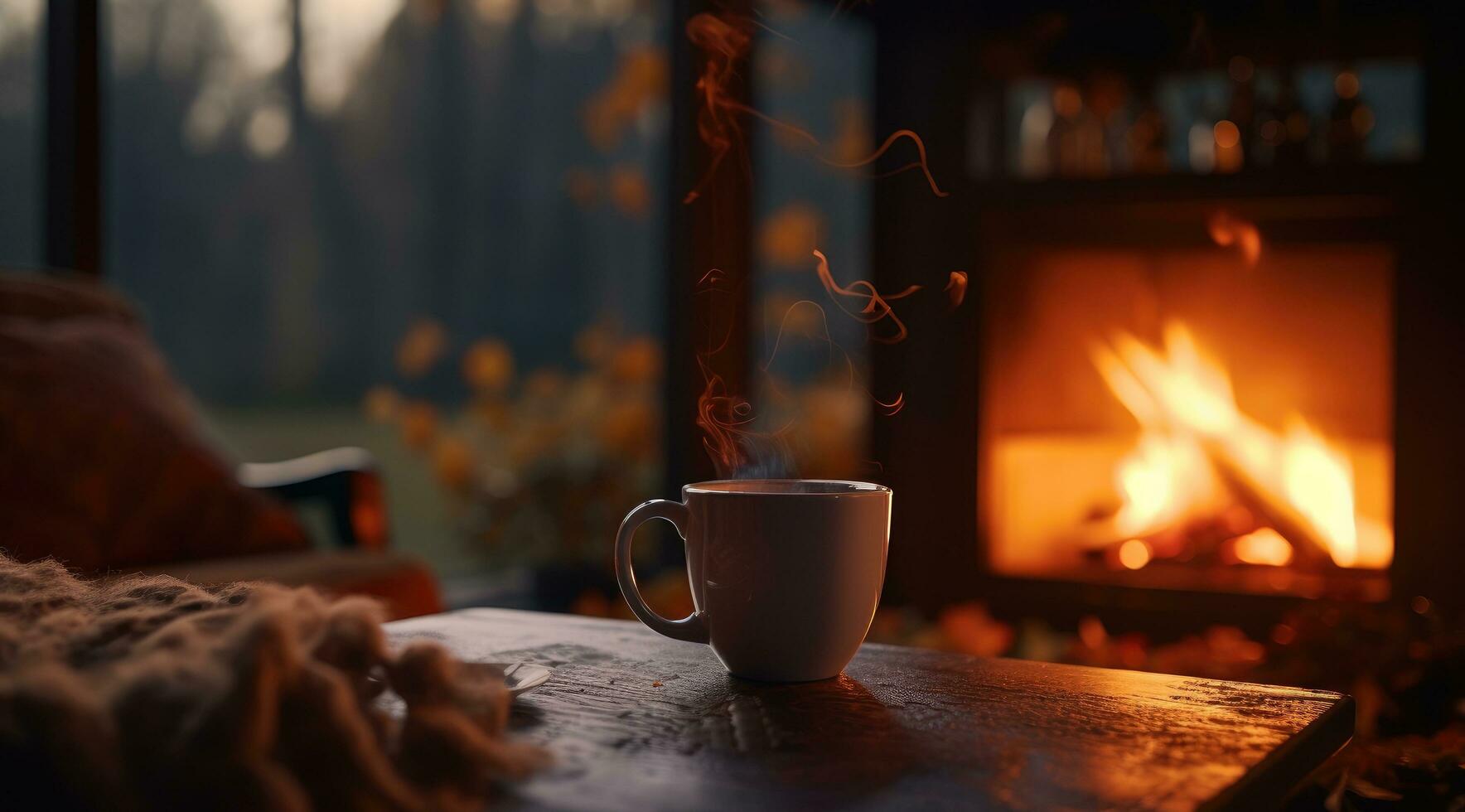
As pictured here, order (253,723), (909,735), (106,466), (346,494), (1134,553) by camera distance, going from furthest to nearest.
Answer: (1134,553) < (346,494) < (106,466) < (909,735) < (253,723)

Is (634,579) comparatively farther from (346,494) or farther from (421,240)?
(421,240)

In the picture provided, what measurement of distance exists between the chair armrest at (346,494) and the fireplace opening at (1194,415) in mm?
1123

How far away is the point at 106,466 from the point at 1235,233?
71.5 inches

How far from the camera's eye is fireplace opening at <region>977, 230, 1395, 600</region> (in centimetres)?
223

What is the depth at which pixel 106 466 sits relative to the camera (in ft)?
5.63

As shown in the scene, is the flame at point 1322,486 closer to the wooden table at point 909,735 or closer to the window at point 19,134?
the wooden table at point 909,735

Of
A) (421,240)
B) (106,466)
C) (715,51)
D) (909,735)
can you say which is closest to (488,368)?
(421,240)

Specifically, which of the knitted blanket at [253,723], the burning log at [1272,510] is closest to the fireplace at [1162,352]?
the burning log at [1272,510]

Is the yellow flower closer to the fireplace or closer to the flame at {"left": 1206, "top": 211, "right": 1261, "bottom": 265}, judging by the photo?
the fireplace

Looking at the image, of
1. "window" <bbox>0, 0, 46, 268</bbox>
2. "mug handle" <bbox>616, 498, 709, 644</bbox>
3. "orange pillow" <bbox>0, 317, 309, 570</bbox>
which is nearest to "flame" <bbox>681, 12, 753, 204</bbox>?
"mug handle" <bbox>616, 498, 709, 644</bbox>

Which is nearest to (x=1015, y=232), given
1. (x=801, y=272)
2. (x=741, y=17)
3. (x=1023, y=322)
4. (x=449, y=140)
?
(x=1023, y=322)

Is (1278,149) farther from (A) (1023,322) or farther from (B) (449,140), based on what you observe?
(B) (449,140)

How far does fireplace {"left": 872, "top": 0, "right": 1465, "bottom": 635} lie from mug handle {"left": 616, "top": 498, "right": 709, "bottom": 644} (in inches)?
67.3

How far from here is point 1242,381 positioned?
7.70ft
